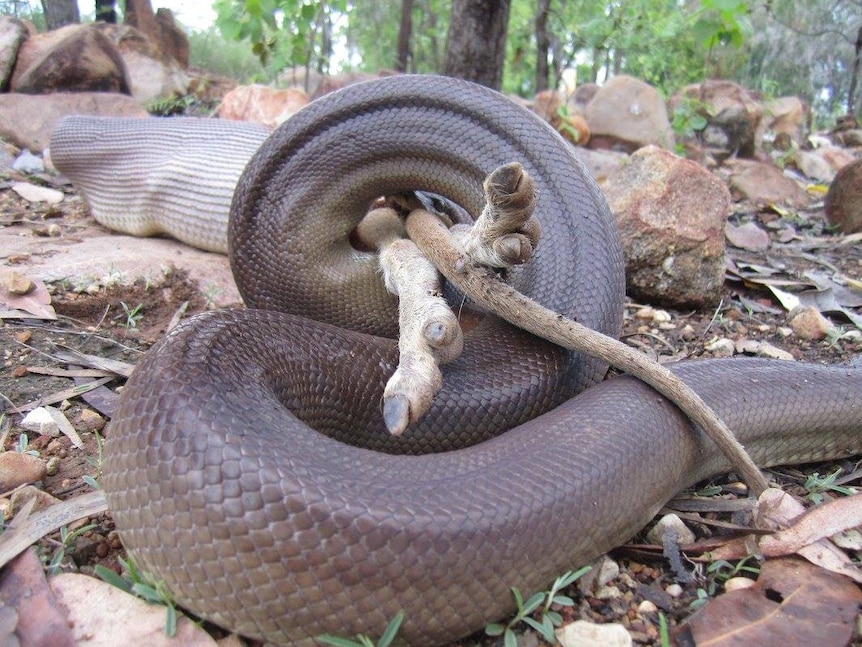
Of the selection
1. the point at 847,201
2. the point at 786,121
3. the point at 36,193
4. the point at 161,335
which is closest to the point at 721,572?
the point at 161,335

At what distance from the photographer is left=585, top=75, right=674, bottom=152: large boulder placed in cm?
851

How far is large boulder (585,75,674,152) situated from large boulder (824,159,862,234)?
9.74 feet

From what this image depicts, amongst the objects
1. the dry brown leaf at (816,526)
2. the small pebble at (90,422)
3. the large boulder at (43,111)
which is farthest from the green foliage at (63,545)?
the large boulder at (43,111)

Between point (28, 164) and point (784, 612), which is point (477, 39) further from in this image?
point (784, 612)

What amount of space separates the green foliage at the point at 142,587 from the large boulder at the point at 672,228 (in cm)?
257

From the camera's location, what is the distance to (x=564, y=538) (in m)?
1.64

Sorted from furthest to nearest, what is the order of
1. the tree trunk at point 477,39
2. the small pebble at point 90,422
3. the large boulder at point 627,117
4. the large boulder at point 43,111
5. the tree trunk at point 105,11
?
the tree trunk at point 105,11, the large boulder at point 627,117, the large boulder at point 43,111, the tree trunk at point 477,39, the small pebble at point 90,422

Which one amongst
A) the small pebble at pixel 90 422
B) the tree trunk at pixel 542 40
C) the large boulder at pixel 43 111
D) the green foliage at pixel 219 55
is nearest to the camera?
the small pebble at pixel 90 422

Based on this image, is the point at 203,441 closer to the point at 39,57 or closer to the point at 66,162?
the point at 66,162

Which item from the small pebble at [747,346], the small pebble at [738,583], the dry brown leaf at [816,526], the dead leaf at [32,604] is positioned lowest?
the small pebble at [747,346]

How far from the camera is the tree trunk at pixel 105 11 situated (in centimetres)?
1178

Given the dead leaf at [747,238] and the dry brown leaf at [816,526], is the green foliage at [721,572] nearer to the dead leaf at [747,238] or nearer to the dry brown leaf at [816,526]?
the dry brown leaf at [816,526]

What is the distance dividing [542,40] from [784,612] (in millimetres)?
9138

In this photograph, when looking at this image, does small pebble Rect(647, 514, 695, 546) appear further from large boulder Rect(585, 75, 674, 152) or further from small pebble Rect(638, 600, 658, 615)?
large boulder Rect(585, 75, 674, 152)
